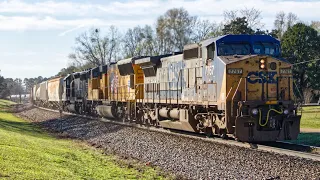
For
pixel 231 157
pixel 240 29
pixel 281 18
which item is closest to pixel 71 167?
pixel 231 157

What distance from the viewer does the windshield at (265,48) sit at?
14.7m

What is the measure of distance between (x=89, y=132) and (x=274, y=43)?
11.2 meters

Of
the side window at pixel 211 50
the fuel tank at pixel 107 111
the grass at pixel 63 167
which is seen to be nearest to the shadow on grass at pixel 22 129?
the fuel tank at pixel 107 111

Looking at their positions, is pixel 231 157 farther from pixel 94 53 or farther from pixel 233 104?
pixel 94 53

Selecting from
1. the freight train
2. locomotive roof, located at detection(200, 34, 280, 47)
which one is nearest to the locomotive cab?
the freight train

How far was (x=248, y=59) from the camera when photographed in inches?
539

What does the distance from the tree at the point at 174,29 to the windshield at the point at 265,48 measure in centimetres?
5070

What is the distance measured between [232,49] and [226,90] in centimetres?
167

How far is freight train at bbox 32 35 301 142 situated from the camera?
524 inches

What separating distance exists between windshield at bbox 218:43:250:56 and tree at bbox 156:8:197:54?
51.0m

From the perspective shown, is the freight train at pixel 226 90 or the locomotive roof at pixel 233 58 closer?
the freight train at pixel 226 90

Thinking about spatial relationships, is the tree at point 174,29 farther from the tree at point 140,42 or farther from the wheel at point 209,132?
the wheel at point 209,132

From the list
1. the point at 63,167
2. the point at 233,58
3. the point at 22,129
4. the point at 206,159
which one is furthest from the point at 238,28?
the point at 63,167

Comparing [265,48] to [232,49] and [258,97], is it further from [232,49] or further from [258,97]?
[258,97]
